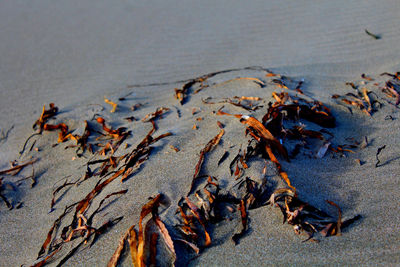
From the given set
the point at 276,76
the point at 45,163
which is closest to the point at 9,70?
the point at 45,163

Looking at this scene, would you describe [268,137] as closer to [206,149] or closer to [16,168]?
[206,149]

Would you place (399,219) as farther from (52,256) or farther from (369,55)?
(369,55)

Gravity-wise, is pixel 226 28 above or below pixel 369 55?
above

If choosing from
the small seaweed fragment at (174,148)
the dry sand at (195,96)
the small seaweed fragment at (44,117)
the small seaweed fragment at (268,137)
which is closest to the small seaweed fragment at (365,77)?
the dry sand at (195,96)

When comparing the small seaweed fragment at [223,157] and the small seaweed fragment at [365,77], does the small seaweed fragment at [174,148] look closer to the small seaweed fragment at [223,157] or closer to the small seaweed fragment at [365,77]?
the small seaweed fragment at [223,157]

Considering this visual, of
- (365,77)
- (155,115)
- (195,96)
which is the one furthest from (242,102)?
(365,77)

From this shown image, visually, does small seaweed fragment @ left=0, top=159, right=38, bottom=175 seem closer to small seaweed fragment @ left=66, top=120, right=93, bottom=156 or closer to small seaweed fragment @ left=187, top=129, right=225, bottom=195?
small seaweed fragment @ left=66, top=120, right=93, bottom=156

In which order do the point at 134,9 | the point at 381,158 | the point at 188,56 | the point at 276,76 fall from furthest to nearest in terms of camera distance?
the point at 134,9, the point at 188,56, the point at 276,76, the point at 381,158

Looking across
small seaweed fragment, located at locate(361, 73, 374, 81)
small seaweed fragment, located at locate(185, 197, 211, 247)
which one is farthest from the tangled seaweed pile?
small seaweed fragment, located at locate(361, 73, 374, 81)
